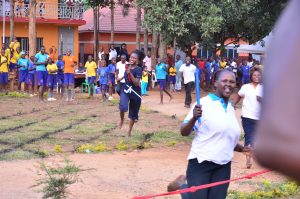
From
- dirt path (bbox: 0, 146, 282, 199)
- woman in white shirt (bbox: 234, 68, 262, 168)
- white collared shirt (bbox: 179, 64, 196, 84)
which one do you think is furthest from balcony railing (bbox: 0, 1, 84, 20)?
woman in white shirt (bbox: 234, 68, 262, 168)

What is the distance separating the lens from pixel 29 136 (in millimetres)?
12398

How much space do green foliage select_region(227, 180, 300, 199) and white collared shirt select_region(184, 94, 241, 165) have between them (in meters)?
2.18

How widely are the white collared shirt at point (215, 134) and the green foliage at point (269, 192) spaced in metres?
2.18

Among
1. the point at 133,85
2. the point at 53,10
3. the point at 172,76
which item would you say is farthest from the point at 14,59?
the point at 133,85

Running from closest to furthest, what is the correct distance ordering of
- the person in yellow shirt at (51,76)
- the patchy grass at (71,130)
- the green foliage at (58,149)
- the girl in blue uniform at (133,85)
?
the green foliage at (58,149)
the patchy grass at (71,130)
the girl in blue uniform at (133,85)
the person in yellow shirt at (51,76)

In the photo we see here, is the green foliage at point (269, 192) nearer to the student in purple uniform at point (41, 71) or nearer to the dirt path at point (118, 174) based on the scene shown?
the dirt path at point (118, 174)

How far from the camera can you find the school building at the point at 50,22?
3525cm

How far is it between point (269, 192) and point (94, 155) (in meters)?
3.79

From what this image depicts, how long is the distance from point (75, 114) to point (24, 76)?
22.5 ft

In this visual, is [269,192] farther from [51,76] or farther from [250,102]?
[51,76]

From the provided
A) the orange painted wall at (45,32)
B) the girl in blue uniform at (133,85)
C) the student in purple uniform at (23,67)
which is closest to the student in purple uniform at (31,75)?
the student in purple uniform at (23,67)

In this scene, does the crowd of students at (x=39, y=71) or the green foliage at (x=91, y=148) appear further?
the crowd of students at (x=39, y=71)

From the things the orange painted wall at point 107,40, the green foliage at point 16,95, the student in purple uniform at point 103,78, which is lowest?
the green foliage at point 16,95

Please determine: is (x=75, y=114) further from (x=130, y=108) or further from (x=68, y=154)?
(x=68, y=154)
